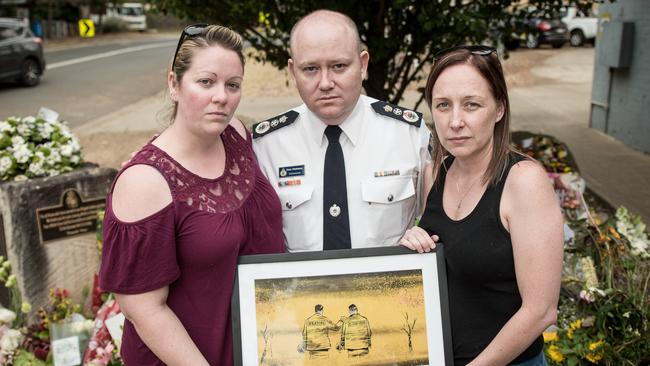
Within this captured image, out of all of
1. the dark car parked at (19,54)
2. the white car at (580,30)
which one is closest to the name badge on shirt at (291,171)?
the dark car parked at (19,54)

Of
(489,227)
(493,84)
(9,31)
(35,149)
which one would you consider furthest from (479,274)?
(9,31)

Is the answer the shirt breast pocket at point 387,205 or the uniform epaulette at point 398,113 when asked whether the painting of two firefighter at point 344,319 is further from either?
the uniform epaulette at point 398,113

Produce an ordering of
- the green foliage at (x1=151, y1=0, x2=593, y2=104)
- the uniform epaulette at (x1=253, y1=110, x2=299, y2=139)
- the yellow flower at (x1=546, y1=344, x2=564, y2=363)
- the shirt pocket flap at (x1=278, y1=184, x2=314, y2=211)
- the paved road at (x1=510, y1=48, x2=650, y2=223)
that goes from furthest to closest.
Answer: the paved road at (x1=510, y1=48, x2=650, y2=223), the green foliage at (x1=151, y1=0, x2=593, y2=104), the yellow flower at (x1=546, y1=344, x2=564, y2=363), the uniform epaulette at (x1=253, y1=110, x2=299, y2=139), the shirt pocket flap at (x1=278, y1=184, x2=314, y2=211)

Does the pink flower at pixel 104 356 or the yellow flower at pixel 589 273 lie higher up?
the yellow flower at pixel 589 273

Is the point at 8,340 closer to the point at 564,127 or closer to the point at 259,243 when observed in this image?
the point at 259,243

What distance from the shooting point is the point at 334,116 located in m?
→ 2.55

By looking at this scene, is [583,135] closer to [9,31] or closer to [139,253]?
[139,253]

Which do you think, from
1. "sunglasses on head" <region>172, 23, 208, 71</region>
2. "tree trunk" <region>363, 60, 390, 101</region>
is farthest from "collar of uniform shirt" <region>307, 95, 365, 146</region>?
"tree trunk" <region>363, 60, 390, 101</region>

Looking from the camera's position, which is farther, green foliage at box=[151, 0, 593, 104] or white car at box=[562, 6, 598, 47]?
white car at box=[562, 6, 598, 47]

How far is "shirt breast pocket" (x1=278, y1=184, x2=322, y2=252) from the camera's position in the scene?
2.59m

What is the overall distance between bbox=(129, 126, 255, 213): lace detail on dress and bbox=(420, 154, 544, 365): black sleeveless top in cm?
64

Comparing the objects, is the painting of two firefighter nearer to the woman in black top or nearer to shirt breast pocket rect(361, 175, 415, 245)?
the woman in black top

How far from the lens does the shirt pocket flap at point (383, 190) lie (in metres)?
2.61

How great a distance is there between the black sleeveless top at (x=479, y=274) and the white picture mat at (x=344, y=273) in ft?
0.18
